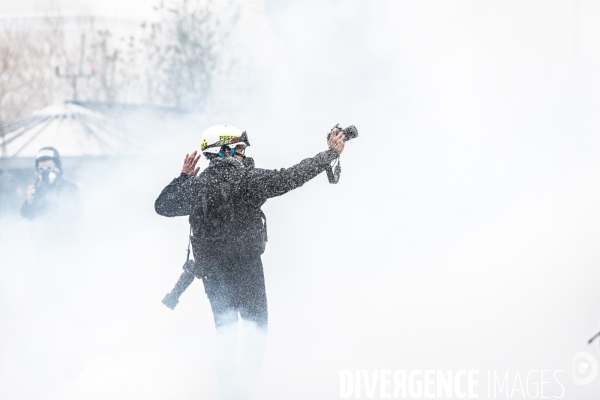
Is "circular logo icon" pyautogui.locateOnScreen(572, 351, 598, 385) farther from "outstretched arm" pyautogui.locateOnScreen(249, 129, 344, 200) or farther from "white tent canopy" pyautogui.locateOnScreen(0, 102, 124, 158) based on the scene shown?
"white tent canopy" pyautogui.locateOnScreen(0, 102, 124, 158)

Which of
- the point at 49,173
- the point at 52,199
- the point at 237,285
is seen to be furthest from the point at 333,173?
the point at 49,173

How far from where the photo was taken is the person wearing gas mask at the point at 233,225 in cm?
429

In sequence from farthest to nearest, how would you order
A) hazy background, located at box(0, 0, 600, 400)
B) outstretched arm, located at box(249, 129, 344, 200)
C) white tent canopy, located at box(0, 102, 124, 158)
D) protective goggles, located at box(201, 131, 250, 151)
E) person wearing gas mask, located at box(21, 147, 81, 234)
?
white tent canopy, located at box(0, 102, 124, 158) → person wearing gas mask, located at box(21, 147, 81, 234) → hazy background, located at box(0, 0, 600, 400) → protective goggles, located at box(201, 131, 250, 151) → outstretched arm, located at box(249, 129, 344, 200)

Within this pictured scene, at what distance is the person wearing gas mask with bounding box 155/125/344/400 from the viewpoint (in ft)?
14.1

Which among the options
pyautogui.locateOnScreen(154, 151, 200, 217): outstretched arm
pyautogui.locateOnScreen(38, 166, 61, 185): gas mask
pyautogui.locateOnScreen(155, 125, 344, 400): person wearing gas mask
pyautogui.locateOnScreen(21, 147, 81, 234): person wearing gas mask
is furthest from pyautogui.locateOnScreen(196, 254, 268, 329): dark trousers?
pyautogui.locateOnScreen(38, 166, 61, 185): gas mask

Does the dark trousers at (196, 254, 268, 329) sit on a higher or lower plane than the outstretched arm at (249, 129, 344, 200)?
lower

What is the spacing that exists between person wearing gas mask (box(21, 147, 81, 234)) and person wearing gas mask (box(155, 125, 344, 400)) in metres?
3.71

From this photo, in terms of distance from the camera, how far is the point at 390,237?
23.6ft

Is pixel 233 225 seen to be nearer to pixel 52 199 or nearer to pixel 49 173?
pixel 52 199

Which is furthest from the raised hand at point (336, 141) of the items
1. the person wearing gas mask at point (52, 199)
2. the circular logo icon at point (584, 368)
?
the person wearing gas mask at point (52, 199)

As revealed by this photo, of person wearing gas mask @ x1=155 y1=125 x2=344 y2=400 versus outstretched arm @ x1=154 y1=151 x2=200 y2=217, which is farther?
outstretched arm @ x1=154 y1=151 x2=200 y2=217

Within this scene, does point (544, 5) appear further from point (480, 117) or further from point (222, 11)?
point (222, 11)

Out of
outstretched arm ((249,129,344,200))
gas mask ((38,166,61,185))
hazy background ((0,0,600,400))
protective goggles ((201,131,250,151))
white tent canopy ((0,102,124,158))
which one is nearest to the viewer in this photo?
outstretched arm ((249,129,344,200))

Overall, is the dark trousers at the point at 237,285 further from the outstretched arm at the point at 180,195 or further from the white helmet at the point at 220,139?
the white helmet at the point at 220,139
